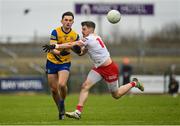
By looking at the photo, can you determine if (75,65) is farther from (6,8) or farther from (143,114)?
(143,114)

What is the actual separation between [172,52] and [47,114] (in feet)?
98.8

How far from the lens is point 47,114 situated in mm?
19406

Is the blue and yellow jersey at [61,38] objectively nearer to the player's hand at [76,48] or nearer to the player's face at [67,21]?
the player's face at [67,21]

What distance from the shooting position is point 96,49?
1694 cm

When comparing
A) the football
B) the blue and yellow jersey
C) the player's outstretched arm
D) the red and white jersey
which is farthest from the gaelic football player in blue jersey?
the football

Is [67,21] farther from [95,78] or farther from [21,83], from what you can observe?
[21,83]

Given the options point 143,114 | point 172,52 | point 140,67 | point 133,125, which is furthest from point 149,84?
point 133,125

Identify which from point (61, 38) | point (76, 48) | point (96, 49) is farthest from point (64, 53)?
point (96, 49)

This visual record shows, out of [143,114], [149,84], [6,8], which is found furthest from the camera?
[6,8]

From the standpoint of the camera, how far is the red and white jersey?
55.4ft

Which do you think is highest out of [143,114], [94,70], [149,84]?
[94,70]

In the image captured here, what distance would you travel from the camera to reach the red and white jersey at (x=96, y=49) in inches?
664

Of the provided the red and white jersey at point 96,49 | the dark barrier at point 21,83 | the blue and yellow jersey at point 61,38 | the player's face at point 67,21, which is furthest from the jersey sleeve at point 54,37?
the dark barrier at point 21,83

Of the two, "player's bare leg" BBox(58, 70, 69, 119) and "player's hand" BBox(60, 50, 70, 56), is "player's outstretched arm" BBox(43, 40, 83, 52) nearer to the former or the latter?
"player's hand" BBox(60, 50, 70, 56)
